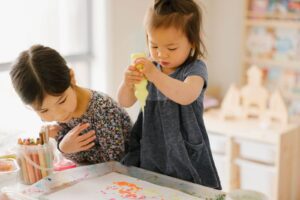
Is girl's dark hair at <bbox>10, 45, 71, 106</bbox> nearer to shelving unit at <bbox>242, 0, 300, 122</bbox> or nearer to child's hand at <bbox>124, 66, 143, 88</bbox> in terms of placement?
child's hand at <bbox>124, 66, 143, 88</bbox>

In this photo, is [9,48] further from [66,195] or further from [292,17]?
[292,17]

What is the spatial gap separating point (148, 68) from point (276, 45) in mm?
1773

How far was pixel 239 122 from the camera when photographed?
278 cm

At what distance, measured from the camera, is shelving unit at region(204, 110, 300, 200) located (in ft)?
8.39

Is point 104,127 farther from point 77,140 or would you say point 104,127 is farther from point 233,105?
point 233,105

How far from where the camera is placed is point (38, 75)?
124 centimetres

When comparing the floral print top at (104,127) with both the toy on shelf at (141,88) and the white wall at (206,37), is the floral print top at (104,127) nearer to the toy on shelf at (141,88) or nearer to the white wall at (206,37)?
the toy on shelf at (141,88)

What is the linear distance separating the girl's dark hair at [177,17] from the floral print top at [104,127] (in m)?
0.27

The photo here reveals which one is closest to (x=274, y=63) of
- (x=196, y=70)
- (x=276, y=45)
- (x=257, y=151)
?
(x=276, y=45)

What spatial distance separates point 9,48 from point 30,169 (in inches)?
40.3

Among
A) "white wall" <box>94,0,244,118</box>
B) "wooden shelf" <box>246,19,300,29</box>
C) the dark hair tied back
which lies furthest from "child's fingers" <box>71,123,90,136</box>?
"wooden shelf" <box>246,19,300,29</box>

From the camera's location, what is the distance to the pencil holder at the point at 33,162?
133cm

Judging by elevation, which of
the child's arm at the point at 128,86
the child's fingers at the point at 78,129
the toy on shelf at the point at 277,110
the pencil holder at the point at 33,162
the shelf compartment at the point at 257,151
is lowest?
the shelf compartment at the point at 257,151

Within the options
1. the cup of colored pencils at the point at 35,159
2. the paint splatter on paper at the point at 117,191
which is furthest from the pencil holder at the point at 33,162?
the paint splatter on paper at the point at 117,191
